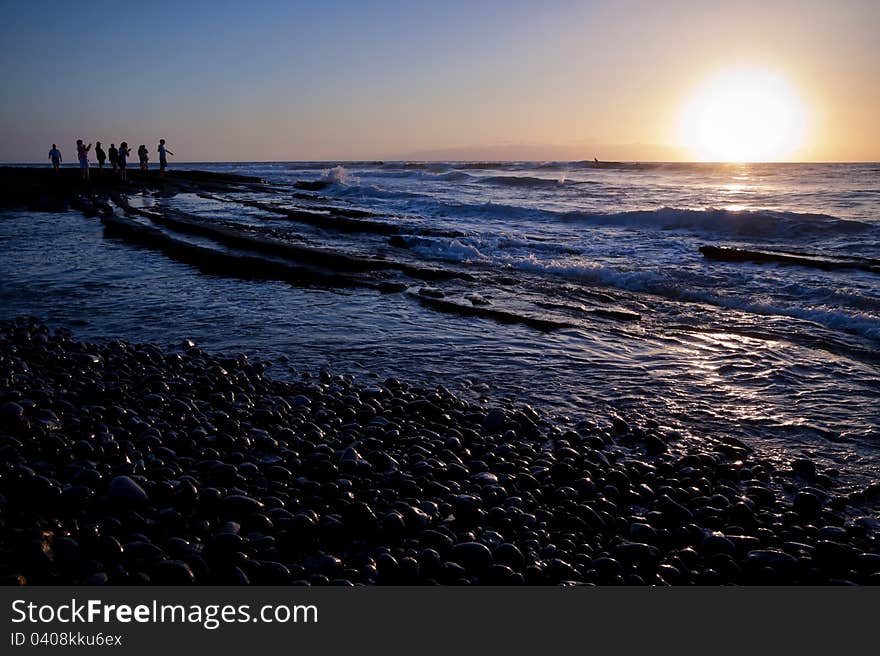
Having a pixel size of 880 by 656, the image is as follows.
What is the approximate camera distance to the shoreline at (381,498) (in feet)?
12.0

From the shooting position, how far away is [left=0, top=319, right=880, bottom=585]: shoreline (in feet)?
12.0

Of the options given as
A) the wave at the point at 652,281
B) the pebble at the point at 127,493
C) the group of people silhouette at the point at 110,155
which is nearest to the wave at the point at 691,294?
the wave at the point at 652,281

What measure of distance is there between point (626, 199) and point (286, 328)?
98.3 feet

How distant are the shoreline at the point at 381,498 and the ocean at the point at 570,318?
0.89 m

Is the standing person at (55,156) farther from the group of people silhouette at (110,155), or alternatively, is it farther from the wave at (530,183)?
the wave at (530,183)

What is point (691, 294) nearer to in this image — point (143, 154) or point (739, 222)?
point (739, 222)

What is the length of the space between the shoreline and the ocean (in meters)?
0.89

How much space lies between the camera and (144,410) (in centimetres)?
585

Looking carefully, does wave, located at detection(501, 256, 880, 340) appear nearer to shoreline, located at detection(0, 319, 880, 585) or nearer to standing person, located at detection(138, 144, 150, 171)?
shoreline, located at detection(0, 319, 880, 585)

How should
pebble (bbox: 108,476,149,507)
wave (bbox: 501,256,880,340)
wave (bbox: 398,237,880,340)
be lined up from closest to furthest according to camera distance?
pebble (bbox: 108,476,149,507)
wave (bbox: 501,256,880,340)
wave (bbox: 398,237,880,340)

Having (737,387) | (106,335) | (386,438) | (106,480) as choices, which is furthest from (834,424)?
(106,335)

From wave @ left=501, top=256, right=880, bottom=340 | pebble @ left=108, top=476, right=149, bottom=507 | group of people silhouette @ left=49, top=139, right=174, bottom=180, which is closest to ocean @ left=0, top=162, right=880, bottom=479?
wave @ left=501, top=256, right=880, bottom=340

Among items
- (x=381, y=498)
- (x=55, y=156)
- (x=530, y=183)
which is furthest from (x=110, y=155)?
(x=381, y=498)

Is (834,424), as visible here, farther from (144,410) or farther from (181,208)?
(181,208)
